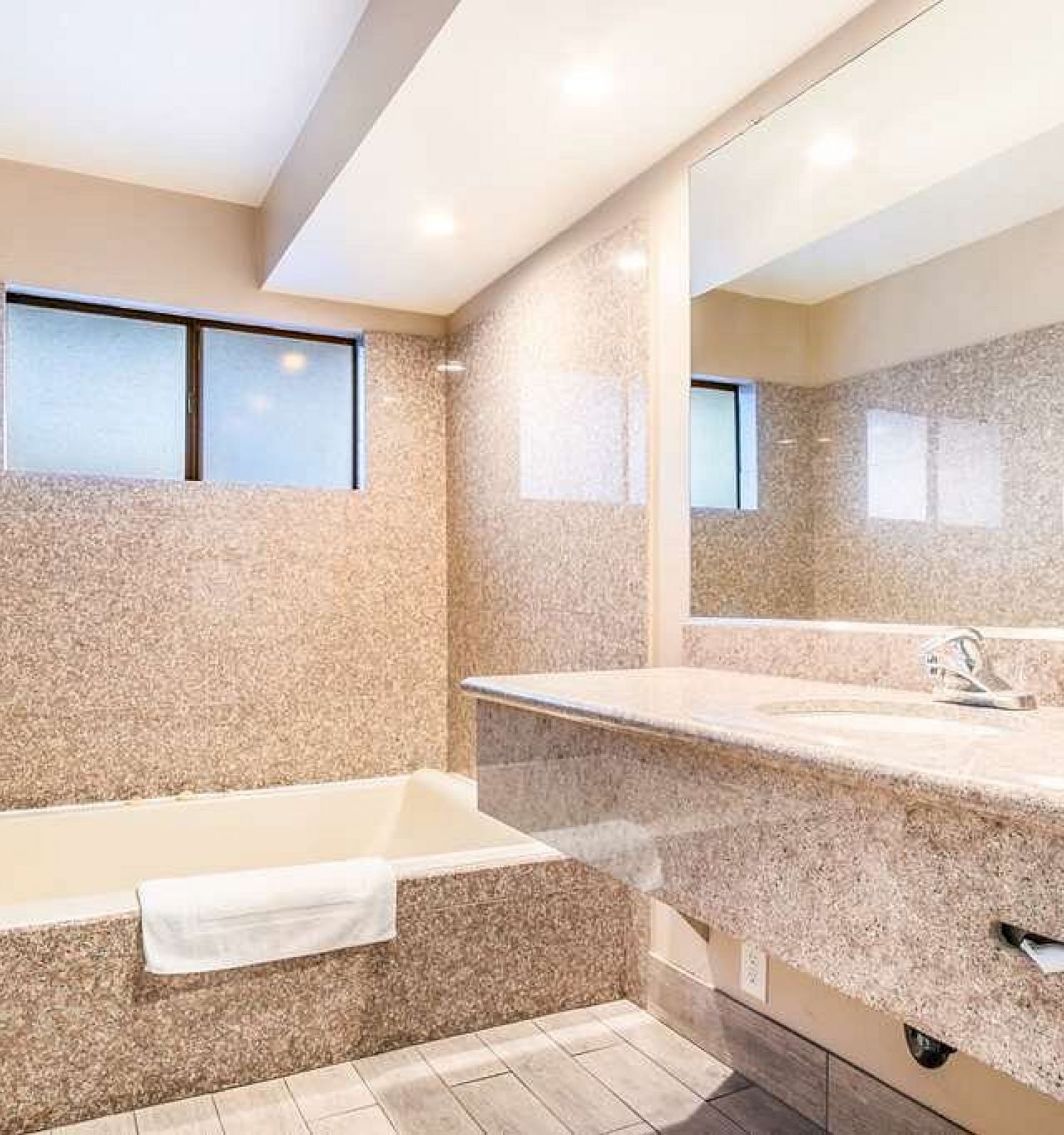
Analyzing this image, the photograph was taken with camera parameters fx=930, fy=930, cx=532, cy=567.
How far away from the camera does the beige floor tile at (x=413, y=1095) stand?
1.94 metres

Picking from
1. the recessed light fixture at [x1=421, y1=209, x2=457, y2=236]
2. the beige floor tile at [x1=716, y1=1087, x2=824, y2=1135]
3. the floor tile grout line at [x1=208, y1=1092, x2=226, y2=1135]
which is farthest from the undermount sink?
the recessed light fixture at [x1=421, y1=209, x2=457, y2=236]

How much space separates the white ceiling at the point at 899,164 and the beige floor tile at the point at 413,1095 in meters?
1.91

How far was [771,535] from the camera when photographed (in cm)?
211

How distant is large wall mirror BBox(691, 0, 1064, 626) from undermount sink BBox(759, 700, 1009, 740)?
27 cm

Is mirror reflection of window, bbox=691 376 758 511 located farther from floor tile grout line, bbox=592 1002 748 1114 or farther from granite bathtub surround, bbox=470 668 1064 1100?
floor tile grout line, bbox=592 1002 748 1114

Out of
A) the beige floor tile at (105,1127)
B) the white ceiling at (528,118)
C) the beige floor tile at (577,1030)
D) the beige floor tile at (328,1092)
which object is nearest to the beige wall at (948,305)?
the white ceiling at (528,118)

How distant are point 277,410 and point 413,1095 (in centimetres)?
230

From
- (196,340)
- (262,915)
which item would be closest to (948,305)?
(262,915)

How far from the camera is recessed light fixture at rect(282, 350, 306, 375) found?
3.42m

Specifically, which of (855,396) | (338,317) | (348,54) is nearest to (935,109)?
(855,396)

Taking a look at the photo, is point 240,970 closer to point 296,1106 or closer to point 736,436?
point 296,1106

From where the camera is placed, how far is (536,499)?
291 cm

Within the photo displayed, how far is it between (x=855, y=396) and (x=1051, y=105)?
596 mm

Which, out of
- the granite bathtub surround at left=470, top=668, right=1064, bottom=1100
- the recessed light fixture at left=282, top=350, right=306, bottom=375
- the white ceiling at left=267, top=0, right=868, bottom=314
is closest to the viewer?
the granite bathtub surround at left=470, top=668, right=1064, bottom=1100
